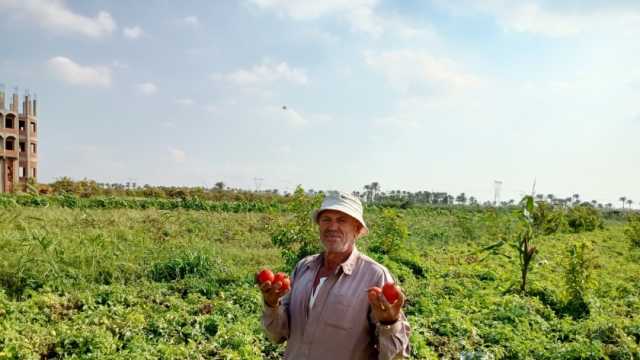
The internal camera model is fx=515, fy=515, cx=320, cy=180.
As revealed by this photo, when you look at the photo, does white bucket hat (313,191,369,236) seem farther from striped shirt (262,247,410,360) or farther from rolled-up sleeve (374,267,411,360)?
rolled-up sleeve (374,267,411,360)

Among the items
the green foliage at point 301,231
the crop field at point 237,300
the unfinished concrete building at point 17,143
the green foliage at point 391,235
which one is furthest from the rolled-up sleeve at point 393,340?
the unfinished concrete building at point 17,143

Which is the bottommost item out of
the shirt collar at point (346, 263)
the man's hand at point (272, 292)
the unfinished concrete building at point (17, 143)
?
the man's hand at point (272, 292)

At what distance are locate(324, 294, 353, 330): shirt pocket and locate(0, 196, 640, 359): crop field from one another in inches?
124

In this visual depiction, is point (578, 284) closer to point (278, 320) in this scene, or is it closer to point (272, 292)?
point (278, 320)

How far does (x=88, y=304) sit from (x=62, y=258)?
2.28m

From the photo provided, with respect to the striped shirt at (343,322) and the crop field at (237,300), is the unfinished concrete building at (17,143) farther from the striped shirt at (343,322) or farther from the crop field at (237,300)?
the striped shirt at (343,322)

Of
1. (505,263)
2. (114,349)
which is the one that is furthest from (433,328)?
(505,263)

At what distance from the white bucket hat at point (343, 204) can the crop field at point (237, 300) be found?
10.6 feet

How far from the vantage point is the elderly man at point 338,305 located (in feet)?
7.54

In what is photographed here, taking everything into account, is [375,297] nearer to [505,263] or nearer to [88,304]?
[88,304]

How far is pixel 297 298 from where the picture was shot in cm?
261

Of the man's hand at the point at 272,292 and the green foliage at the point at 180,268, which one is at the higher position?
the man's hand at the point at 272,292

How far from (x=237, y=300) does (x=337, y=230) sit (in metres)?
5.29

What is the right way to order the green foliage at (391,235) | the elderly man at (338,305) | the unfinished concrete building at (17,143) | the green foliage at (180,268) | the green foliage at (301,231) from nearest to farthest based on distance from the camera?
the elderly man at (338,305) < the green foliage at (180,268) < the green foliage at (301,231) < the green foliage at (391,235) < the unfinished concrete building at (17,143)
